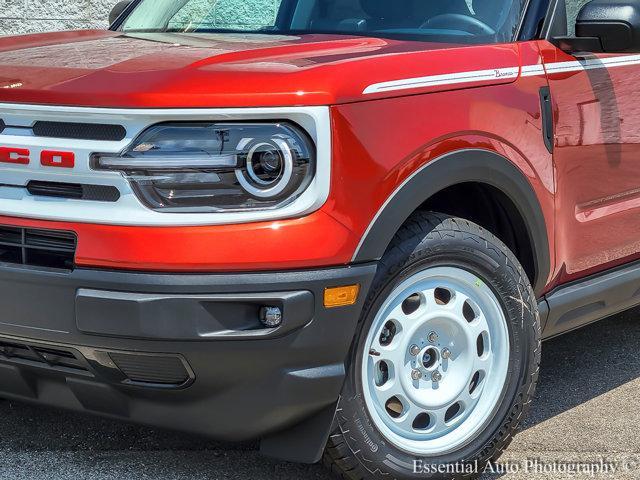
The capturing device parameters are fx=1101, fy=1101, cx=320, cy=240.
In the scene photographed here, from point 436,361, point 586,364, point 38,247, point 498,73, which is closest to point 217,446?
point 436,361

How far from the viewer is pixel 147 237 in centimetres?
270

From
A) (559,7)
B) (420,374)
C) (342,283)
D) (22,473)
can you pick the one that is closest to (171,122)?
(342,283)

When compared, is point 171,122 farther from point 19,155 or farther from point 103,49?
point 103,49

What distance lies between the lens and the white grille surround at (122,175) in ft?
8.92

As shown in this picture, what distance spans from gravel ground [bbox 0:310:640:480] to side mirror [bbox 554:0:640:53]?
1333 mm

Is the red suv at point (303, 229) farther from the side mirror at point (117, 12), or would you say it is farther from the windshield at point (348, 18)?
the side mirror at point (117, 12)

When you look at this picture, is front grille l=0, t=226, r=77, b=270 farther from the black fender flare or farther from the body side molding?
the body side molding

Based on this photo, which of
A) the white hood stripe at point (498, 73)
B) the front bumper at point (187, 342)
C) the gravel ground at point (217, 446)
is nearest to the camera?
the front bumper at point (187, 342)

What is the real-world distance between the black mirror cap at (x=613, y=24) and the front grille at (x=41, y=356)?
76.4 inches

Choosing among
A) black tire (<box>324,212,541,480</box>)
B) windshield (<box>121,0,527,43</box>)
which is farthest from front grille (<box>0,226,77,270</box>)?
windshield (<box>121,0,527,43</box>)

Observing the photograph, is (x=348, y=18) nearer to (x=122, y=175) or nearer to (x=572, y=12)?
(x=572, y=12)

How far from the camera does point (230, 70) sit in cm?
286

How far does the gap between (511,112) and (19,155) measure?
1440 millimetres
